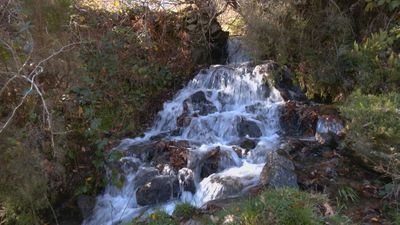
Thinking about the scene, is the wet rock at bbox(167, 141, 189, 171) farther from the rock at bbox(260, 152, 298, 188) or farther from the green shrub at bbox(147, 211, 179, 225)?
the rock at bbox(260, 152, 298, 188)

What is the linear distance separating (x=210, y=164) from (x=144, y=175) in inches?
43.0

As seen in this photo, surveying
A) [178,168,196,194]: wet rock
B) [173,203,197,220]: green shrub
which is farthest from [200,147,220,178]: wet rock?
[173,203,197,220]: green shrub

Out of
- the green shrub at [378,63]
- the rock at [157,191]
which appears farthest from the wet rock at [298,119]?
the rock at [157,191]

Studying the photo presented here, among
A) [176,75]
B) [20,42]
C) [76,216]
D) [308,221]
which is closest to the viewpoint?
[308,221]

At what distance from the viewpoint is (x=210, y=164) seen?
6.77 m

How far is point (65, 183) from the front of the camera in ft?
22.0

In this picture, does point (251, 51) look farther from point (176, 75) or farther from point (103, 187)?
point (103, 187)

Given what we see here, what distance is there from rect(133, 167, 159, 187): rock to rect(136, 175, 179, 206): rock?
0.83 feet

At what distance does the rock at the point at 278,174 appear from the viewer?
17.5 feet

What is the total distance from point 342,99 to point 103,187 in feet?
15.5

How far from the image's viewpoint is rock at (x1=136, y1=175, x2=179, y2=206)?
630 cm

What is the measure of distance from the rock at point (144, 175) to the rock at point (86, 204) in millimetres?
762

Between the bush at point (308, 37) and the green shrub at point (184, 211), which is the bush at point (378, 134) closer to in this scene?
the green shrub at point (184, 211)

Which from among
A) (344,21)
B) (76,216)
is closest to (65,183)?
(76,216)
